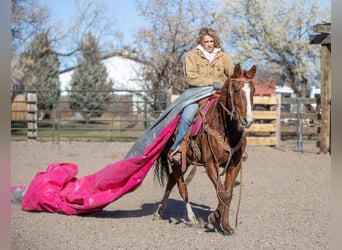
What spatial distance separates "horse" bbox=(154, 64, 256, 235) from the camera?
4426 mm

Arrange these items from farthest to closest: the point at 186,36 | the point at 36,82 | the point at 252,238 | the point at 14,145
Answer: the point at 36,82, the point at 186,36, the point at 14,145, the point at 252,238

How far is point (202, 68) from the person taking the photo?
5.34m

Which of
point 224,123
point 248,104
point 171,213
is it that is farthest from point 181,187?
point 248,104

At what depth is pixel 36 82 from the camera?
32375 mm

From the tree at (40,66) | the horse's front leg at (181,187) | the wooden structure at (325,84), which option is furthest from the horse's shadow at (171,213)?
the tree at (40,66)

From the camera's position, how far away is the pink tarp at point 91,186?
559cm

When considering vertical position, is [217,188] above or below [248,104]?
below

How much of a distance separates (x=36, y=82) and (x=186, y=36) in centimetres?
1708

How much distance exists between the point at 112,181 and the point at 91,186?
1.49 ft

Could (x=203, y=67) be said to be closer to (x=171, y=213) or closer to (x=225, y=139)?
(x=225, y=139)

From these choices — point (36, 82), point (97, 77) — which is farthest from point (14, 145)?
point (97, 77)

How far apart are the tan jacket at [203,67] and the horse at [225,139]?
0.32 meters

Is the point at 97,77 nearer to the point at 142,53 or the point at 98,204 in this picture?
the point at 142,53

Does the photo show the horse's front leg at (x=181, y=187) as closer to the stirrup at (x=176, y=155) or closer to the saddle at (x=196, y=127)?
the stirrup at (x=176, y=155)
